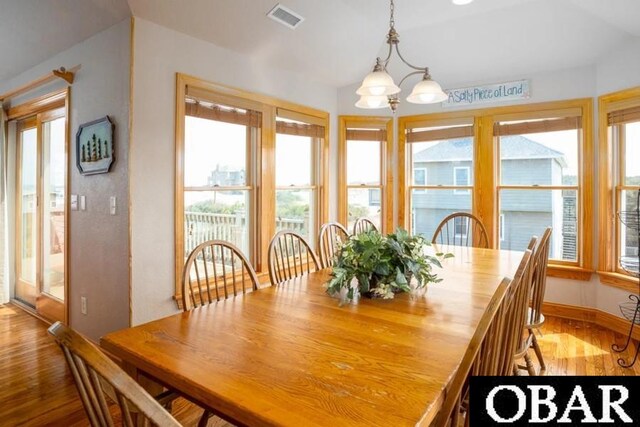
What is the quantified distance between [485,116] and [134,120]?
3.34m

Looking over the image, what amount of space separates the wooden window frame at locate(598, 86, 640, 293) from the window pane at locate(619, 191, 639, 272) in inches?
1.8

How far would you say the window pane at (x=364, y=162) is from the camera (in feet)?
14.9

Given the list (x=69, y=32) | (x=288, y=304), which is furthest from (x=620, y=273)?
(x=69, y=32)

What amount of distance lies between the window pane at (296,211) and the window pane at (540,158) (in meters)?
2.06

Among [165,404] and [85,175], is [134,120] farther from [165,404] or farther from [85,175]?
[165,404]

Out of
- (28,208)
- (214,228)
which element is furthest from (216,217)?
(28,208)

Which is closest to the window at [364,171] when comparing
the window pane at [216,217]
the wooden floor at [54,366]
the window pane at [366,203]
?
the window pane at [366,203]

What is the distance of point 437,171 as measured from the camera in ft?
14.4

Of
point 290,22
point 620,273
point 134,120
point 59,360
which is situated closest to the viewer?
point 134,120

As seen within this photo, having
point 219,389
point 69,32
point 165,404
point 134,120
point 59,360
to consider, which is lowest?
point 59,360

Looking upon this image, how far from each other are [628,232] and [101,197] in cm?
428

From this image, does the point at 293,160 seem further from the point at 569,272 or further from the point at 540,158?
the point at 569,272

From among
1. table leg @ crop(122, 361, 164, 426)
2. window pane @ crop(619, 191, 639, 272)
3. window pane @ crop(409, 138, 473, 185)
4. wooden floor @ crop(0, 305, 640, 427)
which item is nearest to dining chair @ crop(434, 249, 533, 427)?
table leg @ crop(122, 361, 164, 426)

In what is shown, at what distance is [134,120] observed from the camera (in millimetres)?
2531
